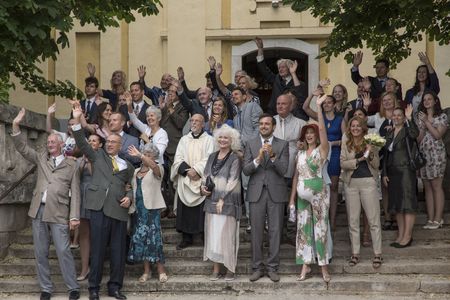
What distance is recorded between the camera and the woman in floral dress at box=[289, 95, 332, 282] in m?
9.95

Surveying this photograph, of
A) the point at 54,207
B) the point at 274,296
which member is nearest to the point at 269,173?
the point at 274,296

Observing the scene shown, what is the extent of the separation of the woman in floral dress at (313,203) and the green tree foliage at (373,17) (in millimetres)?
1736

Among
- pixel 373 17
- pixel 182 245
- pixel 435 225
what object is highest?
pixel 373 17

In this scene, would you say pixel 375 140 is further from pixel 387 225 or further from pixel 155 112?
pixel 155 112

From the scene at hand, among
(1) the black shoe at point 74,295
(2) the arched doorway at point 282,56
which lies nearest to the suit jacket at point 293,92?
(1) the black shoe at point 74,295

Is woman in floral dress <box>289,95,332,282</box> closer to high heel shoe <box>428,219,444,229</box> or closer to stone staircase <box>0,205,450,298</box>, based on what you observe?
stone staircase <box>0,205,450,298</box>

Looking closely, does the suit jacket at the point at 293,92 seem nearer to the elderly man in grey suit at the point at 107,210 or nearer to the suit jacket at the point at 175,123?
the suit jacket at the point at 175,123

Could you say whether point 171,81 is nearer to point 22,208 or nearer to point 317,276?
point 22,208

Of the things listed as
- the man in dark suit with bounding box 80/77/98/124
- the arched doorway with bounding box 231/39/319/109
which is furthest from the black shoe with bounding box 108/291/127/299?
the arched doorway with bounding box 231/39/319/109

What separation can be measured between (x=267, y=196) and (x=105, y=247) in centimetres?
217

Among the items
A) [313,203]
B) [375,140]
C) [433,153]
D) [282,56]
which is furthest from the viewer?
[282,56]

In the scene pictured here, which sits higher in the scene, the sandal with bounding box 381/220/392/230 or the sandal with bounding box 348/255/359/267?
the sandal with bounding box 381/220/392/230

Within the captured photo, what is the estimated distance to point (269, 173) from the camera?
10203 millimetres

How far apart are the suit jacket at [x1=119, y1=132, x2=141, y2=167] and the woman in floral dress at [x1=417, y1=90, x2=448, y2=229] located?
13.3 ft
